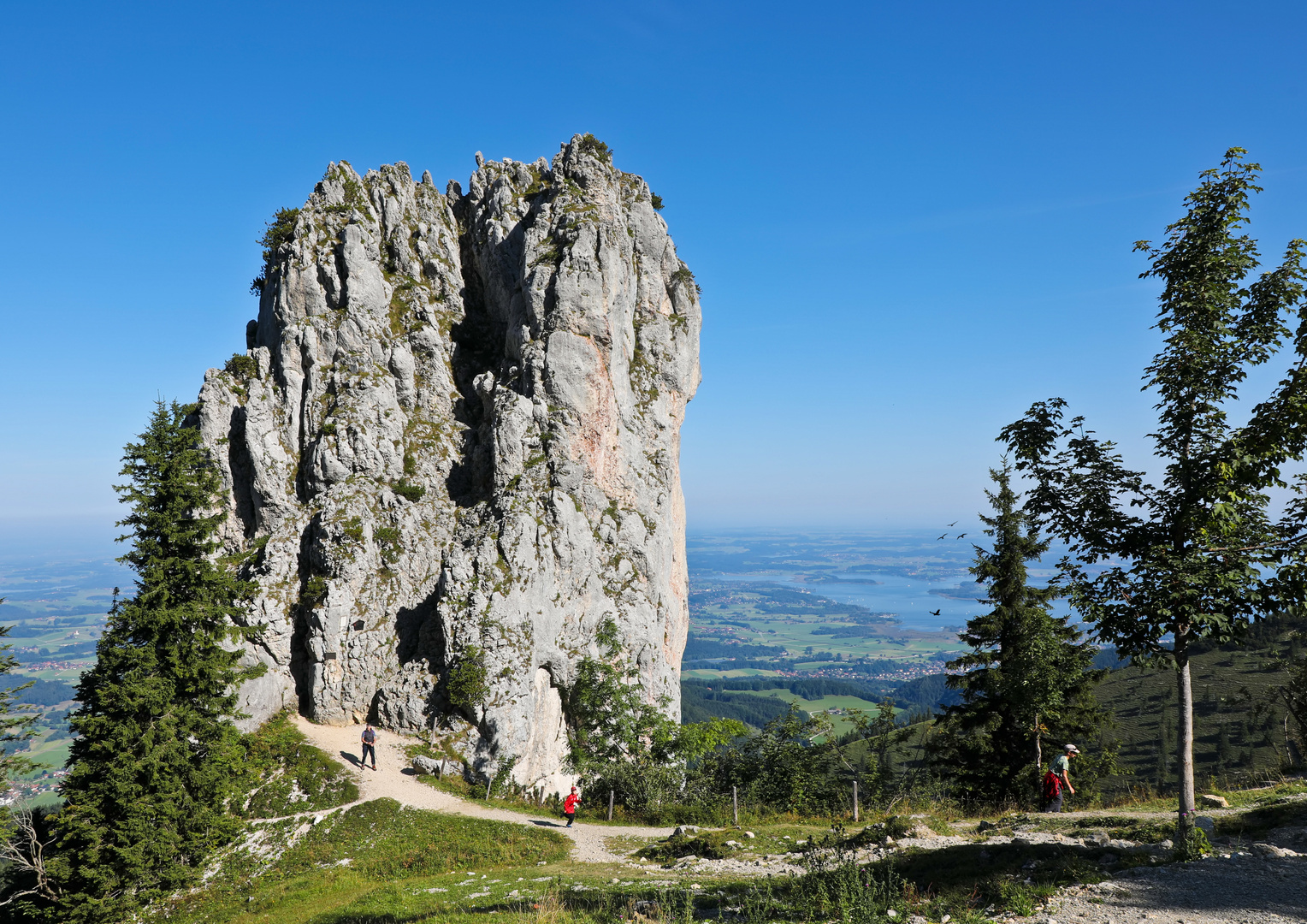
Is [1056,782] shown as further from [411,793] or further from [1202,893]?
[411,793]

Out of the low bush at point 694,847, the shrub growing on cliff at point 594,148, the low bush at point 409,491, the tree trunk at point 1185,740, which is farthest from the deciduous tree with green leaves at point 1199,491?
the shrub growing on cliff at point 594,148

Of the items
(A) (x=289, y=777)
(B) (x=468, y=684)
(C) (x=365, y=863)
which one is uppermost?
(B) (x=468, y=684)

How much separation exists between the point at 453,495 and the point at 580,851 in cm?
2716

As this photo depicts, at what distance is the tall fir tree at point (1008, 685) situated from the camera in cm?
2641

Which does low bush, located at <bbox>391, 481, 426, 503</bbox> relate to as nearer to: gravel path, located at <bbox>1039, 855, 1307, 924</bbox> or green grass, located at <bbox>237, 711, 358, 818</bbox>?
green grass, located at <bbox>237, 711, 358, 818</bbox>

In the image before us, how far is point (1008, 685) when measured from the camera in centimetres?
2662

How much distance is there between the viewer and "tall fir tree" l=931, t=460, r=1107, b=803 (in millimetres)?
26406

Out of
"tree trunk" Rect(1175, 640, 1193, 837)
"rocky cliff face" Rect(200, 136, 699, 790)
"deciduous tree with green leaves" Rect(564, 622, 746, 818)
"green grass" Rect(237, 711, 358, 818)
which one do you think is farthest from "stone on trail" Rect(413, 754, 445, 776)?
"tree trunk" Rect(1175, 640, 1193, 837)

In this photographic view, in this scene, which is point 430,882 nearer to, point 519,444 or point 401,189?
point 519,444

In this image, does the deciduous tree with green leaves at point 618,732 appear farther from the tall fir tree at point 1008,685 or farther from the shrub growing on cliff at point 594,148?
the shrub growing on cliff at point 594,148

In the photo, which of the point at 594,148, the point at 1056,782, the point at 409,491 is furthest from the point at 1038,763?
the point at 594,148

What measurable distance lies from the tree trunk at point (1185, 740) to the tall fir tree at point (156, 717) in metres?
28.6

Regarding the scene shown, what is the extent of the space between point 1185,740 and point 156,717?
30.0 meters

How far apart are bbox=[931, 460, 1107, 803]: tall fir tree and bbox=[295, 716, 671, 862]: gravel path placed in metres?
14.9
